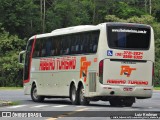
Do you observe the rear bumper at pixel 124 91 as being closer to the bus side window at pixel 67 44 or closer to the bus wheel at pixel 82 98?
the bus wheel at pixel 82 98

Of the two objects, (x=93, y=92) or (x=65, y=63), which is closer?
(x=93, y=92)

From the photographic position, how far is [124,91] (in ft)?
90.9

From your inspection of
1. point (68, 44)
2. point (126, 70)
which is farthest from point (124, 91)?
point (68, 44)

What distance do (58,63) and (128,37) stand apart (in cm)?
493

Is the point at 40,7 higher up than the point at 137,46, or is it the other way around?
the point at 40,7

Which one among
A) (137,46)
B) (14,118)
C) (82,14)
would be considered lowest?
(14,118)

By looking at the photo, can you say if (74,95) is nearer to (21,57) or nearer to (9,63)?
(21,57)

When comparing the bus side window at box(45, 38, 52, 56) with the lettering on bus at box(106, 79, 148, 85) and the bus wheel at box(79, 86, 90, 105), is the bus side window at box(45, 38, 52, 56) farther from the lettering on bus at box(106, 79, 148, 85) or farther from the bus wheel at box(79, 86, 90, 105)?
the lettering on bus at box(106, 79, 148, 85)

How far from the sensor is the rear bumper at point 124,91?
27438 mm

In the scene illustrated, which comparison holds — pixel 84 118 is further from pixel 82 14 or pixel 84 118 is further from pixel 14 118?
pixel 82 14

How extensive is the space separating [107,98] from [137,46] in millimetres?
2632

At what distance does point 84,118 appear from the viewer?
19.2m

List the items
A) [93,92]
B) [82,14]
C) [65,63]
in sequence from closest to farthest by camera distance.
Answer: [93,92]
[65,63]
[82,14]

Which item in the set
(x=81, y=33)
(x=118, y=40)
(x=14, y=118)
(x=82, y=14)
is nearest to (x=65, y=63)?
(x=81, y=33)
